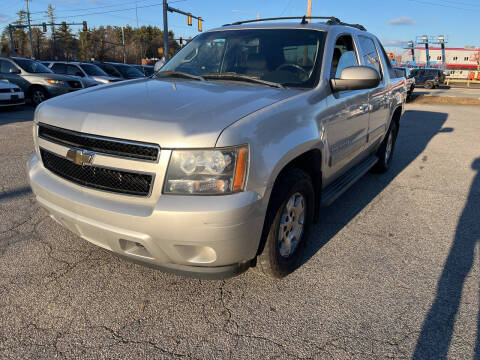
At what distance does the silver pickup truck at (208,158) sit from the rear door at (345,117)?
2 cm

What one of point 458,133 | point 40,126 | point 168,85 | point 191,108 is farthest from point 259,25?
point 458,133

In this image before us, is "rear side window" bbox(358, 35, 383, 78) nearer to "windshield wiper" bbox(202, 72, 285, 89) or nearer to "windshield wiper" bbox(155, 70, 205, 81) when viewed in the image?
"windshield wiper" bbox(202, 72, 285, 89)

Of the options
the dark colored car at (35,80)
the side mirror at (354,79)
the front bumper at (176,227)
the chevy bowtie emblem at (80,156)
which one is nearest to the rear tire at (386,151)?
the side mirror at (354,79)

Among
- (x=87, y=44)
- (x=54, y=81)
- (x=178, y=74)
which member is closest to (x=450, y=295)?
(x=178, y=74)

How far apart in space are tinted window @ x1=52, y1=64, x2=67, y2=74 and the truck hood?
13.8 m

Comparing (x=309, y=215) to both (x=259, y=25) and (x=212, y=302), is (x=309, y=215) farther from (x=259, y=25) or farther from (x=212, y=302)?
(x=259, y=25)

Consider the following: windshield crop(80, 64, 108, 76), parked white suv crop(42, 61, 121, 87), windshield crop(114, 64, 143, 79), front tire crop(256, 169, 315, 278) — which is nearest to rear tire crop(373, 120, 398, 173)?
front tire crop(256, 169, 315, 278)

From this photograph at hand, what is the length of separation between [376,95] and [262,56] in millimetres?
1700

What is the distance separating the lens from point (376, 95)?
4258mm

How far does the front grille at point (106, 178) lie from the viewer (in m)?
2.05

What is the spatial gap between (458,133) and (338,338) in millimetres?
9259

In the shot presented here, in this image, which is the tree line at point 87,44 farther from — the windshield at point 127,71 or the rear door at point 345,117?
the rear door at point 345,117

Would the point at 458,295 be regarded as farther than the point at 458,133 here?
No

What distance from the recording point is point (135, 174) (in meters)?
2.06
